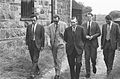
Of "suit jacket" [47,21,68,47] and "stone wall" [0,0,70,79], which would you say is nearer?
"suit jacket" [47,21,68,47]

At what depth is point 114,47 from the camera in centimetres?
841

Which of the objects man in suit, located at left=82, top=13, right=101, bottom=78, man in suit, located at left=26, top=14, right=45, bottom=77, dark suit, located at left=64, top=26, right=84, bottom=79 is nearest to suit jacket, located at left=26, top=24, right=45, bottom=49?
man in suit, located at left=26, top=14, right=45, bottom=77

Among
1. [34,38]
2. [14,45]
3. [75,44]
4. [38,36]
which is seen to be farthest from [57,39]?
[14,45]

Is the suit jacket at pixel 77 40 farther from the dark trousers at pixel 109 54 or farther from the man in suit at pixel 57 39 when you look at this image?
the dark trousers at pixel 109 54

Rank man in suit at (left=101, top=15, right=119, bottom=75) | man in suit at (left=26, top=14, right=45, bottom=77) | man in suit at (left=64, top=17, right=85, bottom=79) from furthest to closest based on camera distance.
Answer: man in suit at (left=101, top=15, right=119, bottom=75) → man in suit at (left=26, top=14, right=45, bottom=77) → man in suit at (left=64, top=17, right=85, bottom=79)

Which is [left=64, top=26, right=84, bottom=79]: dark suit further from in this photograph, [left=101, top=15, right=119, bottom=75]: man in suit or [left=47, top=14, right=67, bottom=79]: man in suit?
[left=101, top=15, right=119, bottom=75]: man in suit

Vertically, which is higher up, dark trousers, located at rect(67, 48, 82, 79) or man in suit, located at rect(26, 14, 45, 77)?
man in suit, located at rect(26, 14, 45, 77)

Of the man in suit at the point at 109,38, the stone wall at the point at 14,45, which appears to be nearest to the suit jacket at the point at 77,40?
the man in suit at the point at 109,38

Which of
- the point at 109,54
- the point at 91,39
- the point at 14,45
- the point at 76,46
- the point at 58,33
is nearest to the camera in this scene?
the point at 76,46

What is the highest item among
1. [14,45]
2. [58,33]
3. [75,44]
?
[58,33]

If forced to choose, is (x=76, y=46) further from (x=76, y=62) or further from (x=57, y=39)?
(x=57, y=39)

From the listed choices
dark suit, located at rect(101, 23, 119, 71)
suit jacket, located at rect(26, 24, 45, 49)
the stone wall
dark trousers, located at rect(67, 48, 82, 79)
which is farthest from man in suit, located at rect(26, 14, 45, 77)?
dark suit, located at rect(101, 23, 119, 71)

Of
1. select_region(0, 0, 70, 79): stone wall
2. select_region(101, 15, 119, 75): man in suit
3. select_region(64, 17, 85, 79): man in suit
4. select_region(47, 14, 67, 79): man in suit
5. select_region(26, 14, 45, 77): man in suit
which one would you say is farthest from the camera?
select_region(0, 0, 70, 79): stone wall

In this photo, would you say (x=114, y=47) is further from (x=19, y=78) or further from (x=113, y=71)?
(x=19, y=78)
